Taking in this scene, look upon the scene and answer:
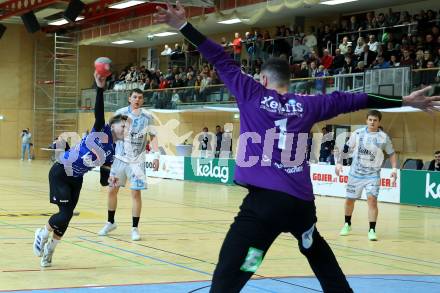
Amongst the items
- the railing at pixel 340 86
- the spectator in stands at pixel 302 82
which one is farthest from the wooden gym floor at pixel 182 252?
the spectator in stands at pixel 302 82

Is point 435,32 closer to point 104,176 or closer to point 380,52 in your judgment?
point 380,52

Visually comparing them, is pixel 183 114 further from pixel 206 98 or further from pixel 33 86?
pixel 33 86

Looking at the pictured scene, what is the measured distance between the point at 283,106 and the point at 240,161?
481 millimetres

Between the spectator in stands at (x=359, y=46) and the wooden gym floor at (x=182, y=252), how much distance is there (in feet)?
30.6

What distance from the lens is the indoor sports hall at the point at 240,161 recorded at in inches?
188

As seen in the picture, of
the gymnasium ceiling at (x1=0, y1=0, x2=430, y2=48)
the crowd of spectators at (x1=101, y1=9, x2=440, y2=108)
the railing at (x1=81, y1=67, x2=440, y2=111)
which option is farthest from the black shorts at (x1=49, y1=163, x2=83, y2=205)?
the gymnasium ceiling at (x1=0, y1=0, x2=430, y2=48)

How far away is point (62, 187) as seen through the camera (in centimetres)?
846

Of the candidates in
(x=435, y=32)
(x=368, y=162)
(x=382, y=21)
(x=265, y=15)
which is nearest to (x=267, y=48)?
(x=265, y=15)

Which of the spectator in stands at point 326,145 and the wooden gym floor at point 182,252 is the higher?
the spectator in stands at point 326,145

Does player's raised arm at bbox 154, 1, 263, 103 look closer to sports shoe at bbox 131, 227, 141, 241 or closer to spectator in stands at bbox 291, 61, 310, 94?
sports shoe at bbox 131, 227, 141, 241

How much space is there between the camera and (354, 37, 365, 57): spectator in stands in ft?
84.3

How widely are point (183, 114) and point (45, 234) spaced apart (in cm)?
2897

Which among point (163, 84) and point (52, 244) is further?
point (163, 84)

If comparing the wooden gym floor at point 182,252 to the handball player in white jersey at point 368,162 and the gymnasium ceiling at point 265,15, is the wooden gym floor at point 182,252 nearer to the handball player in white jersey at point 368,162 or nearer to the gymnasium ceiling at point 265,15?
the handball player in white jersey at point 368,162
